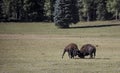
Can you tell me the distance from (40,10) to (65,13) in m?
36.7

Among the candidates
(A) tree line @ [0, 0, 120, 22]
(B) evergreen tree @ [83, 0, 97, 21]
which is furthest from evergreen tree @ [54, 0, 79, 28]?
(B) evergreen tree @ [83, 0, 97, 21]

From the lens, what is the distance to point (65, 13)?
286 feet

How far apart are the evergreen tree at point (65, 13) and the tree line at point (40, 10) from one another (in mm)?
24391

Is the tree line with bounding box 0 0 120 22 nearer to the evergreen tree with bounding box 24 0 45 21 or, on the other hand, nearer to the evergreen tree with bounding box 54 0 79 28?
the evergreen tree with bounding box 24 0 45 21

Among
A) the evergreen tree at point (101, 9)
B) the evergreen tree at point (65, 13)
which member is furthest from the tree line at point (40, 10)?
the evergreen tree at point (65, 13)

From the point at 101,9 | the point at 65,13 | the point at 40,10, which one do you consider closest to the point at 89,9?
the point at 101,9

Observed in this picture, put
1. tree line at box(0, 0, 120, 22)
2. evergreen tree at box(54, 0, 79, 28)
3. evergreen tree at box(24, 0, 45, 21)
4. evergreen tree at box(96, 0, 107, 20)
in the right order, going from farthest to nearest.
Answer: evergreen tree at box(24, 0, 45, 21)
tree line at box(0, 0, 120, 22)
evergreen tree at box(96, 0, 107, 20)
evergreen tree at box(54, 0, 79, 28)


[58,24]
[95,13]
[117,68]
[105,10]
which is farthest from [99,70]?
[95,13]

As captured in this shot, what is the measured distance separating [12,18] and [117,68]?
3982 inches

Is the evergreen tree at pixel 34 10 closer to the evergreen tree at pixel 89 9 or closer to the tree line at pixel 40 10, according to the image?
the tree line at pixel 40 10

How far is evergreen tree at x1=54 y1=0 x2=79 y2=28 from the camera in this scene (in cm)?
8544

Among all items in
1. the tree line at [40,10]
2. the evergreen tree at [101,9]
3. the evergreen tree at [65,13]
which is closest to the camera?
the evergreen tree at [65,13]

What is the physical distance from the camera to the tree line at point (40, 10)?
378ft

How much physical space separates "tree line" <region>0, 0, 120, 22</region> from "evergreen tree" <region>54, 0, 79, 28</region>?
24.4 metres
